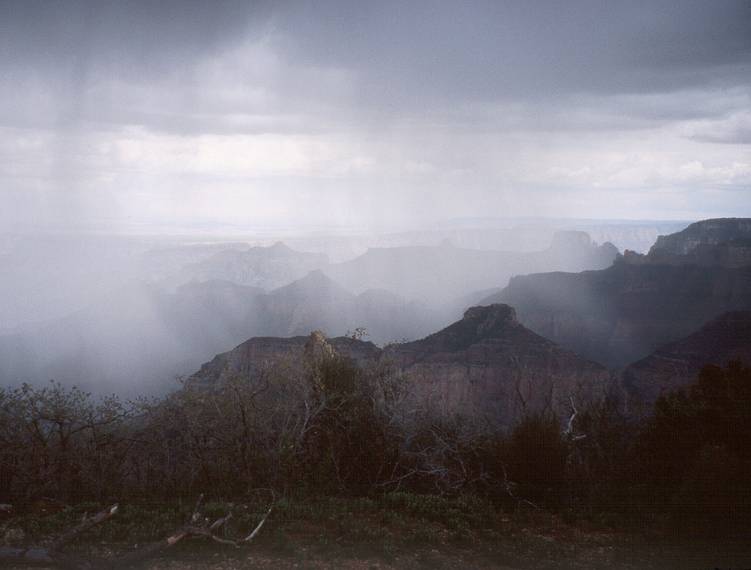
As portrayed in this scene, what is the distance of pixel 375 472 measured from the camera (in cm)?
1550

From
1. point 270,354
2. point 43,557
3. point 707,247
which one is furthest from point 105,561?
point 707,247

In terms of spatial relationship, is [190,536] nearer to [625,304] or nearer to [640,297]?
[625,304]

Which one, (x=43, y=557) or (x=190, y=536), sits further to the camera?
(x=190, y=536)

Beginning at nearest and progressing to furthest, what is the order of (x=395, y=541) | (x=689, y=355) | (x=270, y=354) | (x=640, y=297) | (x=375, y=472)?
(x=395, y=541) < (x=375, y=472) < (x=270, y=354) < (x=689, y=355) < (x=640, y=297)

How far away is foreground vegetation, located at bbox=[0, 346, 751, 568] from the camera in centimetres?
1101

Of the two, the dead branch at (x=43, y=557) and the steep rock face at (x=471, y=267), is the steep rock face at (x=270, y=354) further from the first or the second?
the steep rock face at (x=471, y=267)

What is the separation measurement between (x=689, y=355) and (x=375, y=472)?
53.6 m

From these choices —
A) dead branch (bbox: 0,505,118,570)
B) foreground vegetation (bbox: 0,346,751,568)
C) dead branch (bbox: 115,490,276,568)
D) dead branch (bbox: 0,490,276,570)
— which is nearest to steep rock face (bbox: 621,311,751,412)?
foreground vegetation (bbox: 0,346,751,568)

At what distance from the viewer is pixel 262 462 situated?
15.4 metres

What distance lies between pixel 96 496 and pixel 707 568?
12.5 m

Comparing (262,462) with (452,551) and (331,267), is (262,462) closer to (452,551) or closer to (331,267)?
(452,551)

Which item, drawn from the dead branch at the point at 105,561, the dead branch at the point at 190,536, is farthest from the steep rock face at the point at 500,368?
the dead branch at the point at 105,561

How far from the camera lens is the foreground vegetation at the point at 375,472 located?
11.0 meters

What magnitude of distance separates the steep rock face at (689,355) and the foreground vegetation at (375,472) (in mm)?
41583
